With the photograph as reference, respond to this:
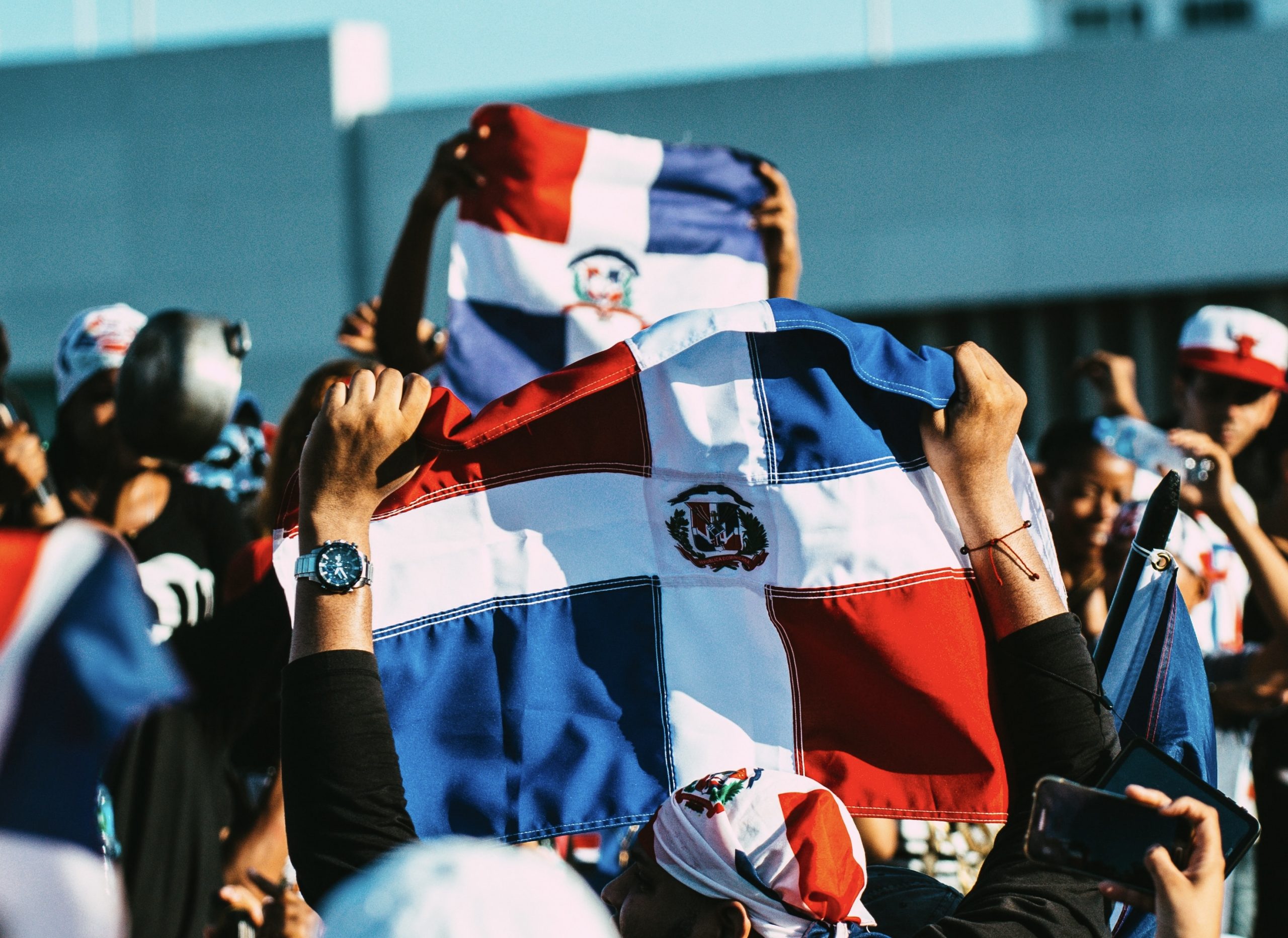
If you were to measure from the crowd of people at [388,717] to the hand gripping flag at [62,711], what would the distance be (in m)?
0.23

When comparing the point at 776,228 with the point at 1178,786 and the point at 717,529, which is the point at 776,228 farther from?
the point at 1178,786

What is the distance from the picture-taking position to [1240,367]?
4.56m

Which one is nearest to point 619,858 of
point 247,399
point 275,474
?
point 275,474

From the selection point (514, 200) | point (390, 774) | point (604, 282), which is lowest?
point (390, 774)

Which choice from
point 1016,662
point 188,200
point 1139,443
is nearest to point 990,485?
point 1016,662

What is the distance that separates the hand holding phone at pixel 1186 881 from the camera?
1.71 meters

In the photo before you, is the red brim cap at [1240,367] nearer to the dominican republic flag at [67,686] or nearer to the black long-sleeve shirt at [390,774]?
the black long-sleeve shirt at [390,774]

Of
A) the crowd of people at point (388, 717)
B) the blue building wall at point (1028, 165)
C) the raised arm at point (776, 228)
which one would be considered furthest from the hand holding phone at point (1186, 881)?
the blue building wall at point (1028, 165)

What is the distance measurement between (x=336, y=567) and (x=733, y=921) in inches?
26.1

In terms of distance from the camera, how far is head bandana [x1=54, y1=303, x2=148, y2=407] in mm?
4176

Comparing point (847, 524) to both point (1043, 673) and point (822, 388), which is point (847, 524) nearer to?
point (822, 388)

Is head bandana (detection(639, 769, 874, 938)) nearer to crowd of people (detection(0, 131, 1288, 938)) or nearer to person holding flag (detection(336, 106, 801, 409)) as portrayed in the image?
crowd of people (detection(0, 131, 1288, 938))

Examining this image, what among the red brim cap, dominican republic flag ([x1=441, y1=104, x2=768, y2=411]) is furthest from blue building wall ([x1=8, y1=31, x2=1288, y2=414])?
dominican republic flag ([x1=441, y1=104, x2=768, y2=411])

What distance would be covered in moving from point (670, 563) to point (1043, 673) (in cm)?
57
